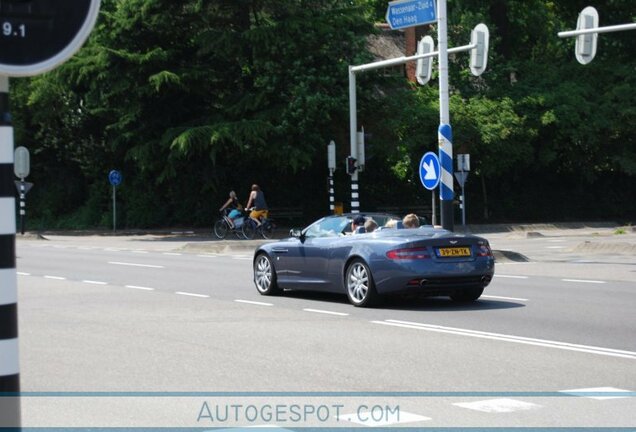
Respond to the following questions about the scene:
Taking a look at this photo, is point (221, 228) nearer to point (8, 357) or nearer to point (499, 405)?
point (499, 405)

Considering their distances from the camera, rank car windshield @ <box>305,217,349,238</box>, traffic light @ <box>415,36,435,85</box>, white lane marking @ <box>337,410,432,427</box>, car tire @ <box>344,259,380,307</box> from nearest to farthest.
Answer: white lane marking @ <box>337,410,432,427</box> → car tire @ <box>344,259,380,307</box> → car windshield @ <box>305,217,349,238</box> → traffic light @ <box>415,36,435,85</box>

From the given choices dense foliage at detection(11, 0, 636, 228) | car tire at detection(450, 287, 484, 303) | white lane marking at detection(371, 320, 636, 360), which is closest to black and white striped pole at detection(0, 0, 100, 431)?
white lane marking at detection(371, 320, 636, 360)

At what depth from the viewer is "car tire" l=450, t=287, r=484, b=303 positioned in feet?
47.9

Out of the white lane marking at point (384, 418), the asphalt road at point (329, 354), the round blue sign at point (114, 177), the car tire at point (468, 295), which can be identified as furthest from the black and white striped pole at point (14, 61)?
the round blue sign at point (114, 177)

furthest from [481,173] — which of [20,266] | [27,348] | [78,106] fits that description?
[27,348]

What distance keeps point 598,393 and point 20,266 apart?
18954mm

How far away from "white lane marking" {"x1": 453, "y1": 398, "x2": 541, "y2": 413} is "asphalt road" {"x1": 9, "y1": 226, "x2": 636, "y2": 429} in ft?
0.07

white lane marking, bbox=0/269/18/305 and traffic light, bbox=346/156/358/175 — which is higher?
traffic light, bbox=346/156/358/175

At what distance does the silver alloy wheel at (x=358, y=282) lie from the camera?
14.2 meters

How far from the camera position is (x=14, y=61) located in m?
3.59

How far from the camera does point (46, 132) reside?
47344 mm

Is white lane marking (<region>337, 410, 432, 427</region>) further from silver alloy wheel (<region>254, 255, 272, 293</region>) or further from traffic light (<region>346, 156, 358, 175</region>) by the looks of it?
traffic light (<region>346, 156, 358, 175</region>)

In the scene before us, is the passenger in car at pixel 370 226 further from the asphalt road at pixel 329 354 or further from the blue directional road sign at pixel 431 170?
the blue directional road sign at pixel 431 170

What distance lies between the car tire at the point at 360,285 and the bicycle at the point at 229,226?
21249mm
